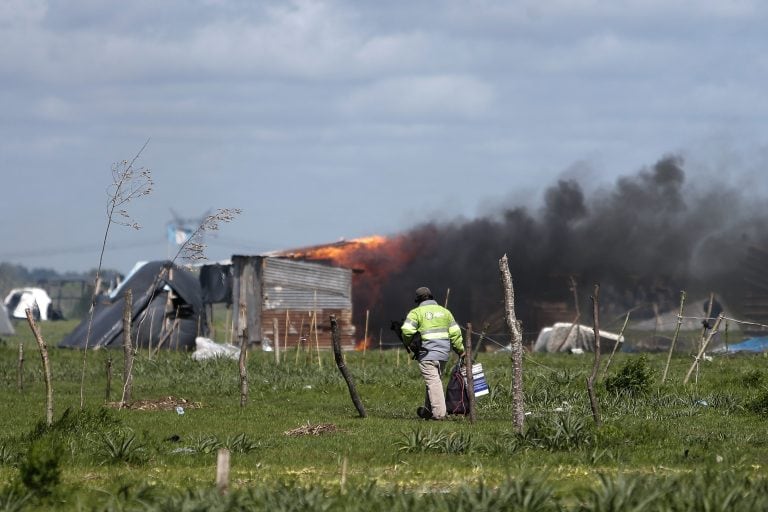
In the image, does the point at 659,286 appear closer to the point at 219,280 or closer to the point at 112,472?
the point at 219,280

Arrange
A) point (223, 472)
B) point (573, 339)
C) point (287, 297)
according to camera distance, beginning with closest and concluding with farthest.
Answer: point (223, 472) < point (573, 339) < point (287, 297)

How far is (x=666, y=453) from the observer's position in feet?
45.6

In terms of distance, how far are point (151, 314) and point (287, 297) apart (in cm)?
528

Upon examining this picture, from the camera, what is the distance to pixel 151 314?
4375 centimetres

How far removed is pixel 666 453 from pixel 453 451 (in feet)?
7.94

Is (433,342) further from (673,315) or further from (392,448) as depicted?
(673,315)

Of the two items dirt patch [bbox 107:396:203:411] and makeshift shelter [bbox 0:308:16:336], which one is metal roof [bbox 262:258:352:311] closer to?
makeshift shelter [bbox 0:308:16:336]

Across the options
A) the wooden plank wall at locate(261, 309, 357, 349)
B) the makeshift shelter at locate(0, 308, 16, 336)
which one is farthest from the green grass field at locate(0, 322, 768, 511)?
the makeshift shelter at locate(0, 308, 16, 336)

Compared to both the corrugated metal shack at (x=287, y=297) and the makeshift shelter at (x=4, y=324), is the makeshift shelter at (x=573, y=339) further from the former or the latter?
the makeshift shelter at (x=4, y=324)

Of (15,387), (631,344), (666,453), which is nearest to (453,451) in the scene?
(666,453)

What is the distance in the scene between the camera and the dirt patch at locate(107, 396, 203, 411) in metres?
21.2

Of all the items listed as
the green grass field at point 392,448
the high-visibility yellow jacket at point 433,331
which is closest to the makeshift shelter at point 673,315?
the green grass field at point 392,448

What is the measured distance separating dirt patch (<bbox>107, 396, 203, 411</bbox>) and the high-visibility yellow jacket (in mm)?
4530

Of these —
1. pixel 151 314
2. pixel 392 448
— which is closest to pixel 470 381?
pixel 392 448
